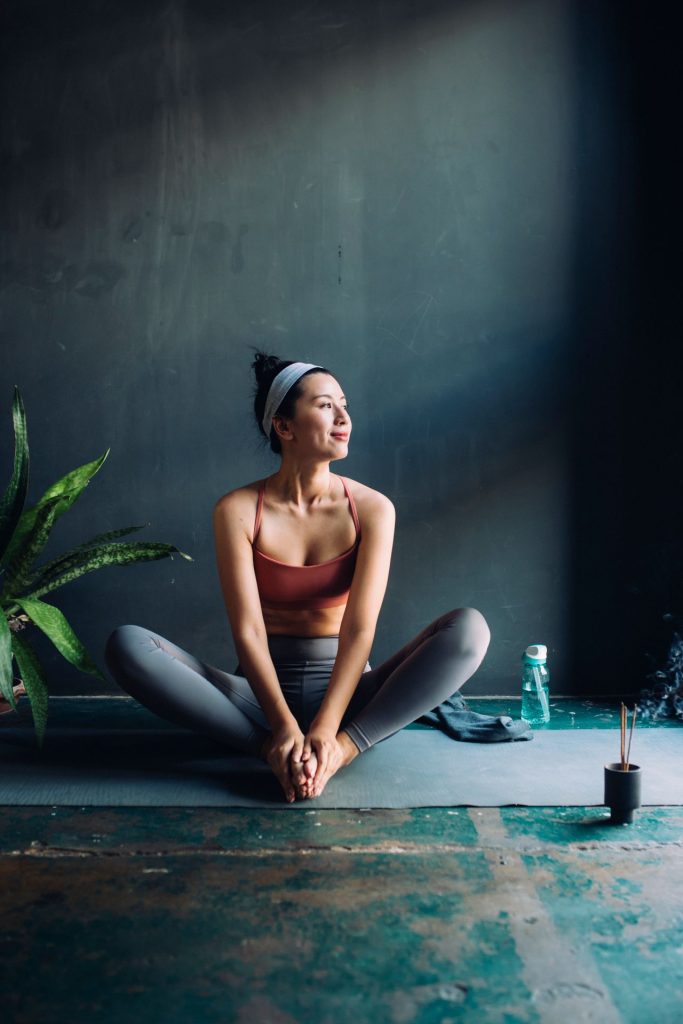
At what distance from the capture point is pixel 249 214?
295cm

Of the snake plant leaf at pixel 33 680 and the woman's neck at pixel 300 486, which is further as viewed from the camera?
the woman's neck at pixel 300 486

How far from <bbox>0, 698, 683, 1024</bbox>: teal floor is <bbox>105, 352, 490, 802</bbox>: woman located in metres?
0.25

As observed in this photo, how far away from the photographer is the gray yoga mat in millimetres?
1961

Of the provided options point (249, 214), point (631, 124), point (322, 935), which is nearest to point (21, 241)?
point (249, 214)

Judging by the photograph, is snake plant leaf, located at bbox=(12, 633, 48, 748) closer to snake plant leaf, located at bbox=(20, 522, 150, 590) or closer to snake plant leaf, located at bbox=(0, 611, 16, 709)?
snake plant leaf, located at bbox=(0, 611, 16, 709)

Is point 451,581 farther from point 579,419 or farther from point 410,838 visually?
point 410,838

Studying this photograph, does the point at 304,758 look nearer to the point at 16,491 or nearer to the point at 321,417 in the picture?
the point at 321,417

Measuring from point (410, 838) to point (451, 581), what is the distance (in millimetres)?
1304

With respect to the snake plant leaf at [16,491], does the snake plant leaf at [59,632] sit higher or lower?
lower

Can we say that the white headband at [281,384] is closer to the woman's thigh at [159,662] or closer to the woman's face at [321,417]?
the woman's face at [321,417]

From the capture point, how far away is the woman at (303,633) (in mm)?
2078

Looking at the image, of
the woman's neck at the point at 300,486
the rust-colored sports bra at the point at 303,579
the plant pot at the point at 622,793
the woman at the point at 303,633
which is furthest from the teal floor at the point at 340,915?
the woman's neck at the point at 300,486

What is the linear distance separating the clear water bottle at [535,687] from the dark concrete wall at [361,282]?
6.0 inches

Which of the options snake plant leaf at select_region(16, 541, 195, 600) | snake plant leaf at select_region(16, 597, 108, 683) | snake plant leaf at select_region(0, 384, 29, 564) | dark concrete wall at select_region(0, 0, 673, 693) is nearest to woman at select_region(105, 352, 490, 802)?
snake plant leaf at select_region(16, 597, 108, 683)
